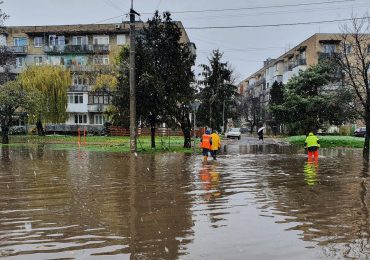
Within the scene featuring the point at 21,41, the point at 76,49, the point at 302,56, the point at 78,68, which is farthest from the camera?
the point at 302,56

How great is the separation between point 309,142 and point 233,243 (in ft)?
50.2

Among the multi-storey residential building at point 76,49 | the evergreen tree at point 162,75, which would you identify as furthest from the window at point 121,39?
the evergreen tree at point 162,75

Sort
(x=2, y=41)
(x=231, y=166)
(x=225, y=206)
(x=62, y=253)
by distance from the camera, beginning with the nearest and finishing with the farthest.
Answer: (x=62, y=253) → (x=225, y=206) → (x=231, y=166) → (x=2, y=41)

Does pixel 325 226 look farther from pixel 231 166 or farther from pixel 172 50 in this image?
pixel 172 50

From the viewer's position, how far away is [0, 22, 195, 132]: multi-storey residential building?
198ft

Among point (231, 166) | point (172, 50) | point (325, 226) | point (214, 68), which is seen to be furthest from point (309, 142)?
point (214, 68)

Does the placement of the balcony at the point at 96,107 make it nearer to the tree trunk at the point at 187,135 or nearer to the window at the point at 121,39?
the window at the point at 121,39

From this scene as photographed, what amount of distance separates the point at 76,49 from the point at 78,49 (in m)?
0.29

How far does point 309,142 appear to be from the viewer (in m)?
20.4

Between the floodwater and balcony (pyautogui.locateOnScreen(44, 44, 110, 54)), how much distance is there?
49563 mm

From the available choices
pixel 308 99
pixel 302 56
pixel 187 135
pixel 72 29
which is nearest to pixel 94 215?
pixel 187 135

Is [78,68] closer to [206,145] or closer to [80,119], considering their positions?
[80,119]

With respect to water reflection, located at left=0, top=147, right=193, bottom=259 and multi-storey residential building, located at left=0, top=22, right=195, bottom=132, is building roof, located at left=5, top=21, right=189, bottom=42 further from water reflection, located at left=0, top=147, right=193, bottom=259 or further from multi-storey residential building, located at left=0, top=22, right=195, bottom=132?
water reflection, located at left=0, top=147, right=193, bottom=259

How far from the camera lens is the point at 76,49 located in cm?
6181
